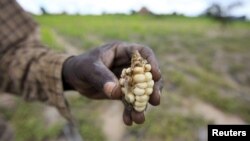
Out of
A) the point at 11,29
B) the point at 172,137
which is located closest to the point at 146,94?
the point at 11,29

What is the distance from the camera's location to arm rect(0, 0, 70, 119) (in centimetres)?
161

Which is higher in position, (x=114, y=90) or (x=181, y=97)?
(x=114, y=90)

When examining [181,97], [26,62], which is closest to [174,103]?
[181,97]

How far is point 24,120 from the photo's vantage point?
560 centimetres

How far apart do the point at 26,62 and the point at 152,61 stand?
2.37 ft

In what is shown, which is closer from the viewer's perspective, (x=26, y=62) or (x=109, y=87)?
(x=109, y=87)

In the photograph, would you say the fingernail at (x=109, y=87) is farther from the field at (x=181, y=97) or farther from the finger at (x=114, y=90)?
the field at (x=181, y=97)

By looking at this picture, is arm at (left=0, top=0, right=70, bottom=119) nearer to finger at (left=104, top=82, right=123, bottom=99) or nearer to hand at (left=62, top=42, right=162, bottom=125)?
hand at (left=62, top=42, right=162, bottom=125)

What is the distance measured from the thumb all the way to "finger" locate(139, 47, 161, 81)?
0.30ft

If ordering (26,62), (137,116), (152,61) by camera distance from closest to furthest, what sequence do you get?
(137,116), (152,61), (26,62)

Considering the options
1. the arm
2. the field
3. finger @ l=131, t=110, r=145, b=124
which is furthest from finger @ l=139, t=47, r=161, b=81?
the field

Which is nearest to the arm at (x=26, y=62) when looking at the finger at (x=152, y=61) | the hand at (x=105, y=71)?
the hand at (x=105, y=71)

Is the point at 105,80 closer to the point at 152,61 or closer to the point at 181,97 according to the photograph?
the point at 152,61

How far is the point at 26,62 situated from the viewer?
5.64 ft
